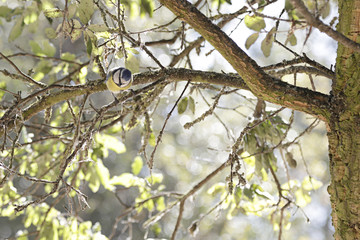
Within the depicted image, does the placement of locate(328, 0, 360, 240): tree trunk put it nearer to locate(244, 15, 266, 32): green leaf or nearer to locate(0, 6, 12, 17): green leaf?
locate(244, 15, 266, 32): green leaf

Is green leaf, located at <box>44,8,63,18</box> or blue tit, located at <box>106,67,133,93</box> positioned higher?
green leaf, located at <box>44,8,63,18</box>

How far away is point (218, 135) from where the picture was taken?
4441 mm

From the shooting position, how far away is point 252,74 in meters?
0.57

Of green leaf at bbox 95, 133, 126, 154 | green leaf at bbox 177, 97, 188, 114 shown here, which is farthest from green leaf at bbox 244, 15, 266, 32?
green leaf at bbox 95, 133, 126, 154

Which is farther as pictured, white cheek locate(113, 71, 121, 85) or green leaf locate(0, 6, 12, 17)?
green leaf locate(0, 6, 12, 17)

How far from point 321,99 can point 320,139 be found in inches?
142

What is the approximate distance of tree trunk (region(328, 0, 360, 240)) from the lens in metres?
0.54

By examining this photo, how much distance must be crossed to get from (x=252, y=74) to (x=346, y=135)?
14 cm

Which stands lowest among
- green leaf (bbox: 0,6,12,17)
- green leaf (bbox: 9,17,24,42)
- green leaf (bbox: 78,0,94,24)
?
green leaf (bbox: 78,0,94,24)

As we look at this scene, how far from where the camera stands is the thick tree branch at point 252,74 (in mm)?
571

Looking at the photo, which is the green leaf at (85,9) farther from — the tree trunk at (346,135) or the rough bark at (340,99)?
the tree trunk at (346,135)

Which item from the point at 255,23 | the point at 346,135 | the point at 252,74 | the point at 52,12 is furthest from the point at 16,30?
the point at 346,135

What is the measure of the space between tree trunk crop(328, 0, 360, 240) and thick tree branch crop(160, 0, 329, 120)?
2 centimetres

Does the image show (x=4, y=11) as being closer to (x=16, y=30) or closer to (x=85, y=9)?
(x=16, y=30)
